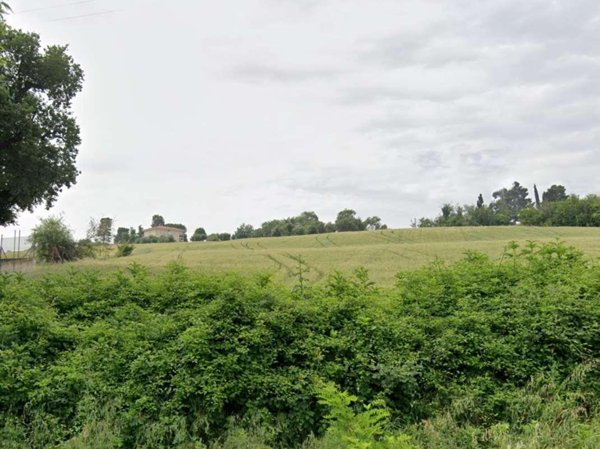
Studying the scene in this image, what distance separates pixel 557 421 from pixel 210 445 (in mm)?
3337

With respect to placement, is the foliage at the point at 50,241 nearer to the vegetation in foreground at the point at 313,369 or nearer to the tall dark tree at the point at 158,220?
the vegetation in foreground at the point at 313,369

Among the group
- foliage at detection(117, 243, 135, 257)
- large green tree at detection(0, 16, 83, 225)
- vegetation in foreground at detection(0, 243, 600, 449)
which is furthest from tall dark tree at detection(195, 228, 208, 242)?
vegetation in foreground at detection(0, 243, 600, 449)

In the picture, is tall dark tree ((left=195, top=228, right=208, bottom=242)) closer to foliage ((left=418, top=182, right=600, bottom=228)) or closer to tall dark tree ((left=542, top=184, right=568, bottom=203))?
foliage ((left=418, top=182, right=600, bottom=228))

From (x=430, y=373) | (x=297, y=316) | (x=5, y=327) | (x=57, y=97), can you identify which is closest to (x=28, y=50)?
(x=57, y=97)

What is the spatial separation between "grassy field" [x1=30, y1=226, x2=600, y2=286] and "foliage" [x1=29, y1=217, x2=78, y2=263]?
4.34 m

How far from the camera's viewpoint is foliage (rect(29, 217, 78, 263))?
37.9 m

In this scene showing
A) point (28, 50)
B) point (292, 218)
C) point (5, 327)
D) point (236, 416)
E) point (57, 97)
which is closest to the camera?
point (236, 416)

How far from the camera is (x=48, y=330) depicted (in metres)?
5.04

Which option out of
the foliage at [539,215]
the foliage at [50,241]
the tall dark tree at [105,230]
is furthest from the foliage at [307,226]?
the foliage at [50,241]

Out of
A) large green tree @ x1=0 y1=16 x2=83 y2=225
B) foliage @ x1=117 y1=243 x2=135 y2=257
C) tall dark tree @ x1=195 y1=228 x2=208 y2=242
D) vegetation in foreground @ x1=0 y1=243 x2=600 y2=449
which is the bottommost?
vegetation in foreground @ x1=0 y1=243 x2=600 y2=449

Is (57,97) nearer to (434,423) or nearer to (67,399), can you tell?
(67,399)

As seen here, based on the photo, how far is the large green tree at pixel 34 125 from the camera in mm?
20172

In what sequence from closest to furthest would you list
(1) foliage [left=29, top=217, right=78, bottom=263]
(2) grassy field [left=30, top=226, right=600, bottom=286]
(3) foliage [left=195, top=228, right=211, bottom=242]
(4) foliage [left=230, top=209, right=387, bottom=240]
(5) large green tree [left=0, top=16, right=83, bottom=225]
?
(5) large green tree [left=0, top=16, right=83, bottom=225]
(2) grassy field [left=30, top=226, right=600, bottom=286]
(1) foliage [left=29, top=217, right=78, bottom=263]
(4) foliage [left=230, top=209, right=387, bottom=240]
(3) foliage [left=195, top=228, right=211, bottom=242]

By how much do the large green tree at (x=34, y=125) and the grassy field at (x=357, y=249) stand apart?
545cm
